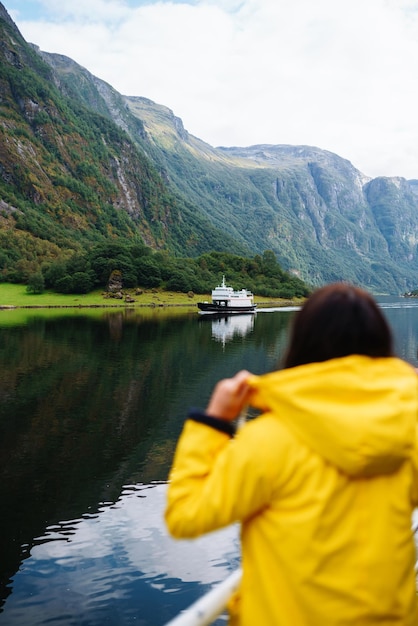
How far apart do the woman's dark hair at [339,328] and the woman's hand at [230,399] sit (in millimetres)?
308

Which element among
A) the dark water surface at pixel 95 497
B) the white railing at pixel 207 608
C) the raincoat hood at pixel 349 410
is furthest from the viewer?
the dark water surface at pixel 95 497

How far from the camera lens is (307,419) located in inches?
80.4

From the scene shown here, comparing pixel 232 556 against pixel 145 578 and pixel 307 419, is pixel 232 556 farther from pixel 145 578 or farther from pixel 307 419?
pixel 307 419

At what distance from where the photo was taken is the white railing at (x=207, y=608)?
2.50 meters

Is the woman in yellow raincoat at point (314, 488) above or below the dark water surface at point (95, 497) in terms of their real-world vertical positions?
above

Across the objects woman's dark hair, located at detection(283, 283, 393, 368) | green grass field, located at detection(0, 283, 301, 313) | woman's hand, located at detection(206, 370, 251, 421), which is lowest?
green grass field, located at detection(0, 283, 301, 313)

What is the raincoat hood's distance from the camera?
6.64ft

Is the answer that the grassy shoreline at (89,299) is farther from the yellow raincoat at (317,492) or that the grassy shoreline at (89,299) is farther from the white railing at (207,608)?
the yellow raincoat at (317,492)

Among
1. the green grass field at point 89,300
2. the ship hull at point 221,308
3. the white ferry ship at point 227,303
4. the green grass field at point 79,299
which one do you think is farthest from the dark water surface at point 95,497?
the green grass field at point 79,299

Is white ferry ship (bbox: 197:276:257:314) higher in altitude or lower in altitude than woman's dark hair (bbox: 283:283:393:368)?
lower

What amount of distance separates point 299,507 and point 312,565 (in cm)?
24

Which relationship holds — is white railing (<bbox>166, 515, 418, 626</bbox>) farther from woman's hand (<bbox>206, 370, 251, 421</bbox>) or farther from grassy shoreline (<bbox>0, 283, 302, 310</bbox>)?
grassy shoreline (<bbox>0, 283, 302, 310</bbox>)

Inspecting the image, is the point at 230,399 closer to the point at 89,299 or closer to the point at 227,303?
the point at 227,303

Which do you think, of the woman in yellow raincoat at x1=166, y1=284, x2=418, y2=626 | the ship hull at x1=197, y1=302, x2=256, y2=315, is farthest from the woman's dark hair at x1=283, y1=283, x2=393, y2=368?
the ship hull at x1=197, y1=302, x2=256, y2=315
